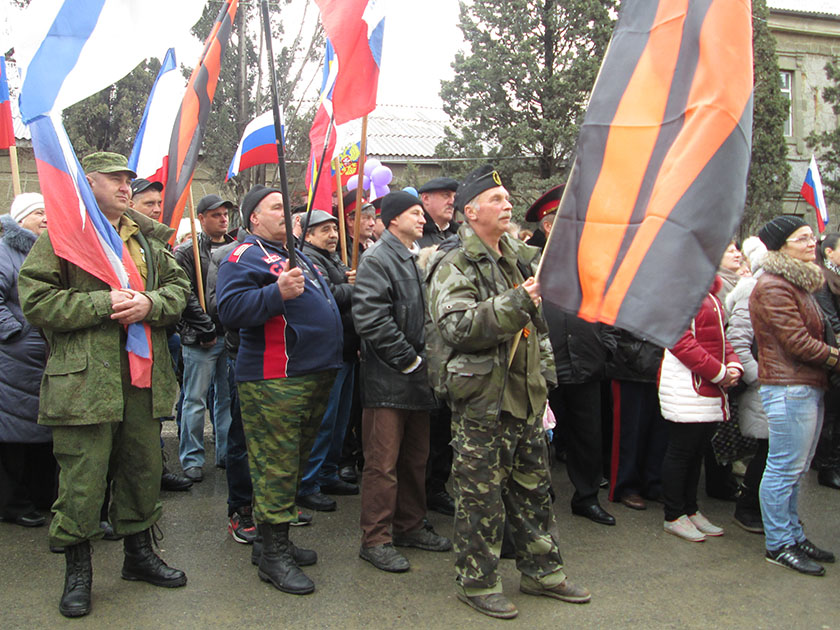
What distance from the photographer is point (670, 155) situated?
271cm

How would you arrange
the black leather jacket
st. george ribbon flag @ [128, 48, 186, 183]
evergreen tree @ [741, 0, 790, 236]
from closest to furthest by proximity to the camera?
the black leather jacket
st. george ribbon flag @ [128, 48, 186, 183]
evergreen tree @ [741, 0, 790, 236]

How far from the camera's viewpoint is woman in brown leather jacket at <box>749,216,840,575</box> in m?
4.21

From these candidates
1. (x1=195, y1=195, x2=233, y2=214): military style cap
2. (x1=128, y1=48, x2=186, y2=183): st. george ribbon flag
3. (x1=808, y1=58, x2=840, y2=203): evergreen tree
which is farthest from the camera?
(x1=808, y1=58, x2=840, y2=203): evergreen tree

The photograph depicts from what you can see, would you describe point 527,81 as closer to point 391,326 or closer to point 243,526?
point 391,326

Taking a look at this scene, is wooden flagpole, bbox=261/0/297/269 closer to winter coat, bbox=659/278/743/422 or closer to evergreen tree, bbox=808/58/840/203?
winter coat, bbox=659/278/743/422

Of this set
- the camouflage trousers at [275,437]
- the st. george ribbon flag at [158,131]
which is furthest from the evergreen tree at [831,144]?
the camouflage trousers at [275,437]

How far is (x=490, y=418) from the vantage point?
11.8 ft

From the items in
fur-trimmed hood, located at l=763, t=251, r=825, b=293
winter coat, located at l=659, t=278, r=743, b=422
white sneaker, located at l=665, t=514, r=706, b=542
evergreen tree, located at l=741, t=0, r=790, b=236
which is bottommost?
white sneaker, located at l=665, t=514, r=706, b=542

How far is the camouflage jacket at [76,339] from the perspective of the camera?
355 centimetres

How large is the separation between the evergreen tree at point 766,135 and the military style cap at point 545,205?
1435 cm

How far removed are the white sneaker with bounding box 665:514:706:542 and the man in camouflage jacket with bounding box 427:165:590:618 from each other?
120 centimetres

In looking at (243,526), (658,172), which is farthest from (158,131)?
(658,172)

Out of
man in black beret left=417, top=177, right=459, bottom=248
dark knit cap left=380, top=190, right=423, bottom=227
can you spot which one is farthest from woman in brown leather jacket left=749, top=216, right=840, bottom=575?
man in black beret left=417, top=177, right=459, bottom=248

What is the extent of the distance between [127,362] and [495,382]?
178 cm
